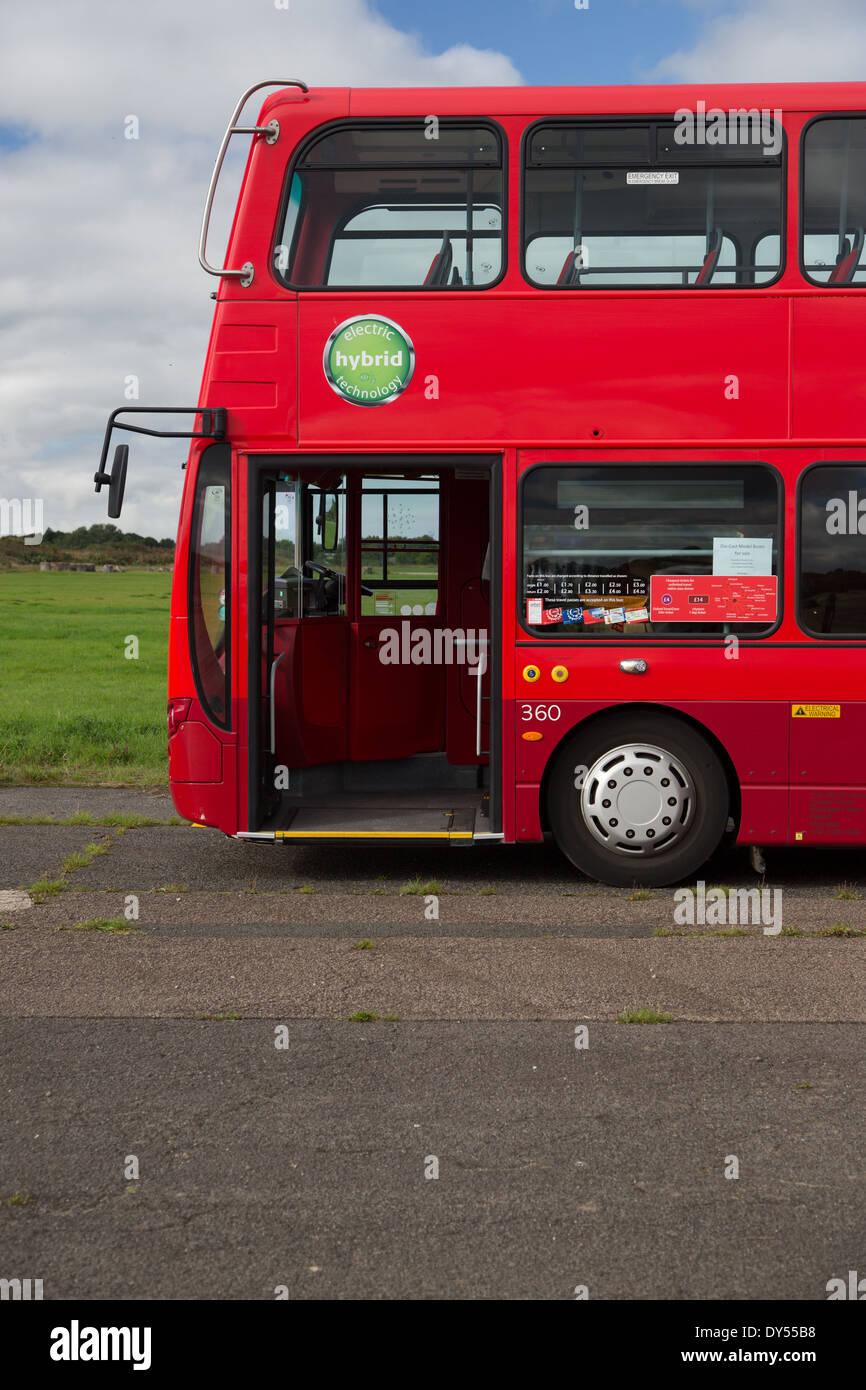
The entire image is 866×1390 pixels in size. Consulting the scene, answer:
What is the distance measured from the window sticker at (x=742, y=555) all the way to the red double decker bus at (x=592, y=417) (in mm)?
20

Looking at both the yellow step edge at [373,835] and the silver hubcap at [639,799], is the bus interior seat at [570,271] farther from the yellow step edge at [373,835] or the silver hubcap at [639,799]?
the yellow step edge at [373,835]

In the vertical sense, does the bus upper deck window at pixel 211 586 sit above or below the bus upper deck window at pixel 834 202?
below

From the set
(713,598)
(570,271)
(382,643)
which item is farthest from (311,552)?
(713,598)

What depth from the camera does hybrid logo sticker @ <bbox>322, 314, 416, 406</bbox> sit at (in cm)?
741

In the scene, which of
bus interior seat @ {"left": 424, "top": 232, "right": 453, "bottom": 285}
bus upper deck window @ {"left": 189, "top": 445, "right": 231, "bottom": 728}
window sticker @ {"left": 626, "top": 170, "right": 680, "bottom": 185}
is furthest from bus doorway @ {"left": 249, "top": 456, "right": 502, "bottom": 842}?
window sticker @ {"left": 626, "top": 170, "right": 680, "bottom": 185}

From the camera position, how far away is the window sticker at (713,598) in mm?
7402

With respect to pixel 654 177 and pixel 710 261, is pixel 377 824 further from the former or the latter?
→ pixel 654 177

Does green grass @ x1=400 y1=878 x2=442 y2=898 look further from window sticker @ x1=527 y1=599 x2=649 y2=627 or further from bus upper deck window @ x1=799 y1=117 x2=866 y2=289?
bus upper deck window @ x1=799 y1=117 x2=866 y2=289

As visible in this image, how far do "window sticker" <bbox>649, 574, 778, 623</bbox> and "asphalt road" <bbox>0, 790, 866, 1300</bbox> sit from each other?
1544mm

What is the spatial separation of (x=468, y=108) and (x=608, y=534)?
245cm

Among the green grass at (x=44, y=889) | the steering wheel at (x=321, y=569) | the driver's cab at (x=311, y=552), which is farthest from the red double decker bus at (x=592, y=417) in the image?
the steering wheel at (x=321, y=569)

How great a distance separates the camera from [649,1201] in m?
3.62

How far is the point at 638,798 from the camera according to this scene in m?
7.50

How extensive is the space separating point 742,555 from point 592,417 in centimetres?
112
